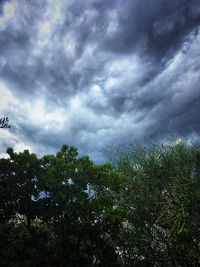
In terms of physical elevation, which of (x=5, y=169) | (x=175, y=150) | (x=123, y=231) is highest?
(x=5, y=169)

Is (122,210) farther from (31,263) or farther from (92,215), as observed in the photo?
(31,263)

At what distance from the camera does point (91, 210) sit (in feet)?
44.1

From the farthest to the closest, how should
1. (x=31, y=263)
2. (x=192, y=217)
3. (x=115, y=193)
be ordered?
(x=115, y=193)
(x=31, y=263)
(x=192, y=217)

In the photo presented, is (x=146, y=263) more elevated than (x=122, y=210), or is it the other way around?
(x=122, y=210)

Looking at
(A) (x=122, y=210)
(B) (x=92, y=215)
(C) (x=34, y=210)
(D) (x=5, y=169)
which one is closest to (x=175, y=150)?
(A) (x=122, y=210)

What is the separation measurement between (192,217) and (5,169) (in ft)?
24.6

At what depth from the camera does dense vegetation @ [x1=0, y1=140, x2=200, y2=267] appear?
1212 cm

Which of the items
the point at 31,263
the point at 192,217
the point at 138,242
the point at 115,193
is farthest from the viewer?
the point at 115,193

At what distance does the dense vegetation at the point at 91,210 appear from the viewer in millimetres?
12125

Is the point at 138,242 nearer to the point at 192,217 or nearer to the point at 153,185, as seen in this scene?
the point at 153,185

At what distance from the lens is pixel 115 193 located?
14.1m

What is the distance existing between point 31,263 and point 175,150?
20.9 feet

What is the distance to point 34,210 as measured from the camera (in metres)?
13.6

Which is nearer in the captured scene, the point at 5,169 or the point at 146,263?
the point at 146,263
